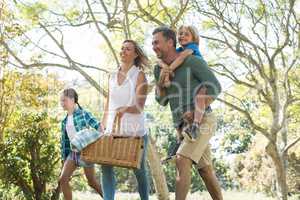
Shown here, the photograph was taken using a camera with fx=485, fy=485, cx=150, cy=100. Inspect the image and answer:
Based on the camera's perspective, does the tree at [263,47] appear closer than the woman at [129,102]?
No

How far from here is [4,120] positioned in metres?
9.45

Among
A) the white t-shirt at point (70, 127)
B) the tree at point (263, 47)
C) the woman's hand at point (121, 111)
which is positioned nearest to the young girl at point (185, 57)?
the woman's hand at point (121, 111)

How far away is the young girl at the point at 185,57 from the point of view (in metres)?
3.29

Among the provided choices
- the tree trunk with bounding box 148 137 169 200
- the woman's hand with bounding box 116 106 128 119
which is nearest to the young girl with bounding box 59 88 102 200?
the woman's hand with bounding box 116 106 128 119

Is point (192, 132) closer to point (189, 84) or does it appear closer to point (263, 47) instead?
point (189, 84)

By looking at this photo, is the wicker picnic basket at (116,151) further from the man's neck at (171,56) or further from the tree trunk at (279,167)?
the tree trunk at (279,167)

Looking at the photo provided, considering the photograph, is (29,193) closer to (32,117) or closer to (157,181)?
(32,117)

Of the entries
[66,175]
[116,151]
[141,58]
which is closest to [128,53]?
[141,58]

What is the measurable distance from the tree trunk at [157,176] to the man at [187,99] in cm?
634

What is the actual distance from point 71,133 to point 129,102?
3.18ft

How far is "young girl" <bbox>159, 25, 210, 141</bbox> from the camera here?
3287 mm

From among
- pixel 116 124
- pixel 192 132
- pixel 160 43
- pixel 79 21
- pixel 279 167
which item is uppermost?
pixel 79 21

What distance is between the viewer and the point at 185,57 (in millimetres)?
3463

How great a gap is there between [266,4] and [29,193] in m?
6.52
